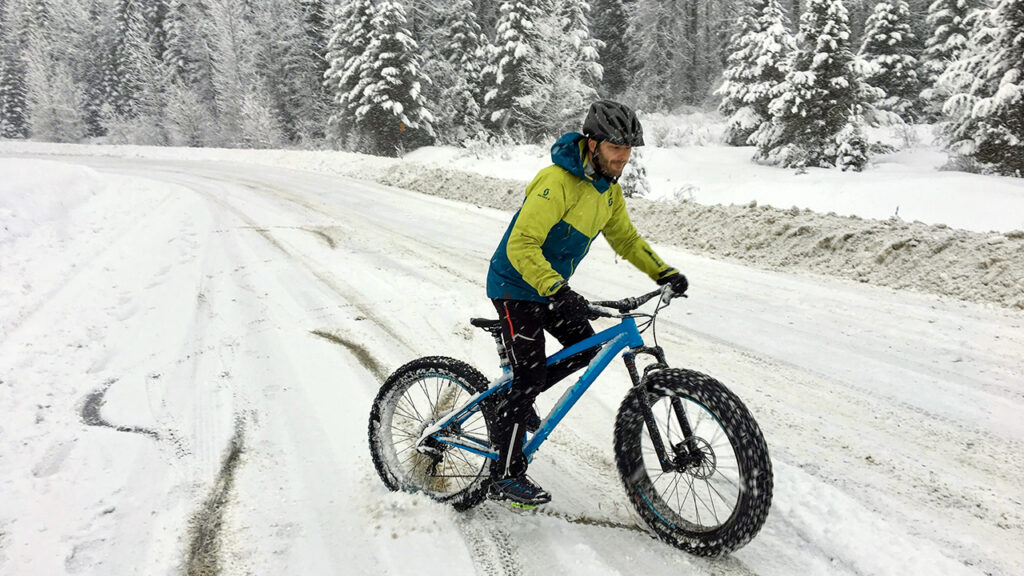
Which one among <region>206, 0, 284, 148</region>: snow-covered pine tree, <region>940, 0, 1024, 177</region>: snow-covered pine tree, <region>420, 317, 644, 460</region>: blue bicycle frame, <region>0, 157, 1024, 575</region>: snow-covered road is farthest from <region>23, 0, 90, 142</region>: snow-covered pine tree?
<region>940, 0, 1024, 177</region>: snow-covered pine tree

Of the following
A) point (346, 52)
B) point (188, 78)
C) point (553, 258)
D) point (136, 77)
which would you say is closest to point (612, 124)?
point (553, 258)

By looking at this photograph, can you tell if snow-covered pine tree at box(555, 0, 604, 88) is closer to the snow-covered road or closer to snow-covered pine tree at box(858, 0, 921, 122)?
snow-covered pine tree at box(858, 0, 921, 122)

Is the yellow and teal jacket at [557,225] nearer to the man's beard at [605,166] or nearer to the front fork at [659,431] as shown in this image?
the man's beard at [605,166]

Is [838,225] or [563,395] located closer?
[563,395]

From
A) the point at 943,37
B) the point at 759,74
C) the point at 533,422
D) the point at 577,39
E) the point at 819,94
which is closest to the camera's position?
the point at 533,422

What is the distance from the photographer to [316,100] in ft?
137

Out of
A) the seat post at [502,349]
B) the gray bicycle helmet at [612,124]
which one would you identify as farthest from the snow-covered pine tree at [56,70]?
the gray bicycle helmet at [612,124]

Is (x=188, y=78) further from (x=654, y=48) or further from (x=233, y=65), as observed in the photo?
(x=654, y=48)

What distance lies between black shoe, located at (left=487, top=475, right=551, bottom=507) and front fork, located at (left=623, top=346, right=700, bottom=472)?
0.70 metres

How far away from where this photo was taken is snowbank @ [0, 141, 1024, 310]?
20.6ft

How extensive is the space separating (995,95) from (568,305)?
18271mm

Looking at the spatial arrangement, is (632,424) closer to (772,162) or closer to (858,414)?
(858,414)

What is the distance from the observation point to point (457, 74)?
109 ft

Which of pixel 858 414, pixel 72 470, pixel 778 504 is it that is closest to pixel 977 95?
pixel 858 414
